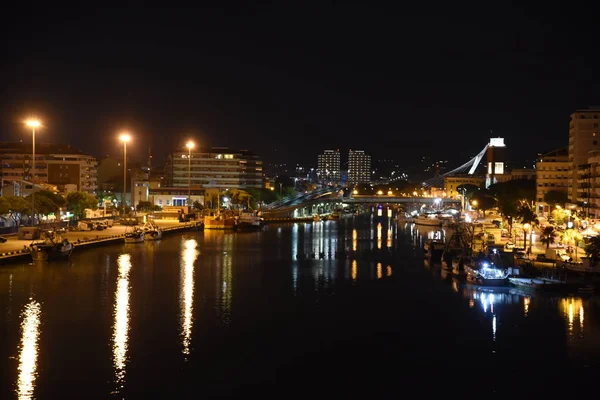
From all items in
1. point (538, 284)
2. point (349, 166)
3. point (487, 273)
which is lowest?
point (538, 284)

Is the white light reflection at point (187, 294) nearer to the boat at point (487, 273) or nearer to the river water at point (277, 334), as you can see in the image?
the river water at point (277, 334)

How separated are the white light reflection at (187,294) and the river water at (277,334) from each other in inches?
1.7

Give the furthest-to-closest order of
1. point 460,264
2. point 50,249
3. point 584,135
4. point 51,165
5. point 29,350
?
point 51,165
point 584,135
point 50,249
point 460,264
point 29,350

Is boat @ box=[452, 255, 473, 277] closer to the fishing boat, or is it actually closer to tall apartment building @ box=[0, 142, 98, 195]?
the fishing boat

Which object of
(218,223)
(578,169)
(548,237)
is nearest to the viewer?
(548,237)

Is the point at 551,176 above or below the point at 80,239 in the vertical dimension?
above

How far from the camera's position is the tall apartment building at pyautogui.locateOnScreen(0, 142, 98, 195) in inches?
1297

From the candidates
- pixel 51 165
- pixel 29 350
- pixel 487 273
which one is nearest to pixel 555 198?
pixel 487 273

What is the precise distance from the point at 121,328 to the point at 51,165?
26.2 m

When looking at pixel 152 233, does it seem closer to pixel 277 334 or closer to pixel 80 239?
pixel 80 239

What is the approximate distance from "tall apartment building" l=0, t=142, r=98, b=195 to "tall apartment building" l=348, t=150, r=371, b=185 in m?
A: 87.0

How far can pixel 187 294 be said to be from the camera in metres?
12.3

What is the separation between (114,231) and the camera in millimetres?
22547

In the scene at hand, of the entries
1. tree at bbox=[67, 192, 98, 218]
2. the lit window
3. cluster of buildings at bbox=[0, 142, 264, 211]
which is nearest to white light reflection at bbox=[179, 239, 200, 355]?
tree at bbox=[67, 192, 98, 218]
